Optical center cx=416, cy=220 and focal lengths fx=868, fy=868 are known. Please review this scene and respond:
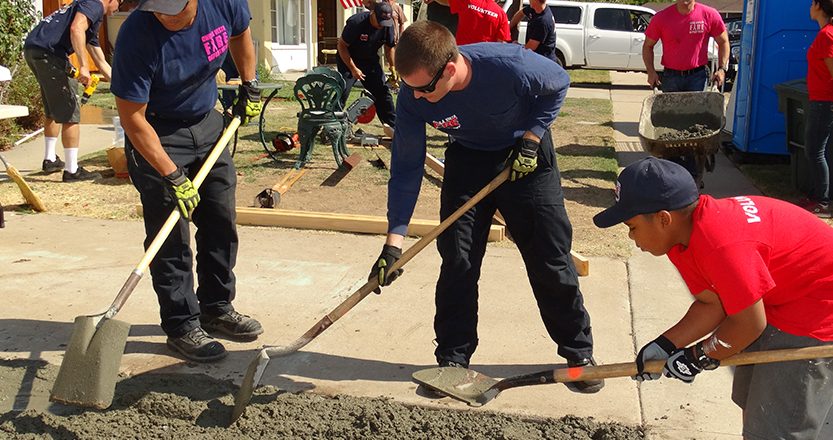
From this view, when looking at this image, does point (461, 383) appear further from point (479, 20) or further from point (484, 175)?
point (479, 20)

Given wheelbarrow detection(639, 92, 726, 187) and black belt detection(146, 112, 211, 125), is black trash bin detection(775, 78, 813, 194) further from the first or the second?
black belt detection(146, 112, 211, 125)

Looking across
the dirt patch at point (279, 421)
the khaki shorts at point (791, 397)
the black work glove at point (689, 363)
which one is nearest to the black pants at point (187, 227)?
the dirt patch at point (279, 421)

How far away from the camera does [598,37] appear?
20109mm

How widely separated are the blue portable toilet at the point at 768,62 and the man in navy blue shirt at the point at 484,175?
5.84 meters

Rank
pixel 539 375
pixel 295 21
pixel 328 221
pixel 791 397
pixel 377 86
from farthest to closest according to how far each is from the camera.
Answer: pixel 295 21
pixel 377 86
pixel 328 221
pixel 539 375
pixel 791 397

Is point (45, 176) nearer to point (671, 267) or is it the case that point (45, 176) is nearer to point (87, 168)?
point (87, 168)

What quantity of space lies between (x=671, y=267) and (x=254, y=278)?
271cm

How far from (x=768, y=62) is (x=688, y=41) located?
1.22m

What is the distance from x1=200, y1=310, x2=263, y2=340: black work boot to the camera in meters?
4.54

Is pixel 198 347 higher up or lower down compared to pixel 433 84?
lower down

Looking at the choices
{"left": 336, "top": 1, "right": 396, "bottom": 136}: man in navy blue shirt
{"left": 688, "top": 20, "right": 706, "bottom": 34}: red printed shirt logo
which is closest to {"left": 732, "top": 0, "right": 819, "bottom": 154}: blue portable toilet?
{"left": 688, "top": 20, "right": 706, "bottom": 34}: red printed shirt logo

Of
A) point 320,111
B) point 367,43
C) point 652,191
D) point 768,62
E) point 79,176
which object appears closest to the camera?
point 652,191

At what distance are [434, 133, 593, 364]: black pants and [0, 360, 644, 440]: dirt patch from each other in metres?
0.43

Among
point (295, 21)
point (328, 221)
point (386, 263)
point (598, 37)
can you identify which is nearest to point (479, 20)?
point (328, 221)
